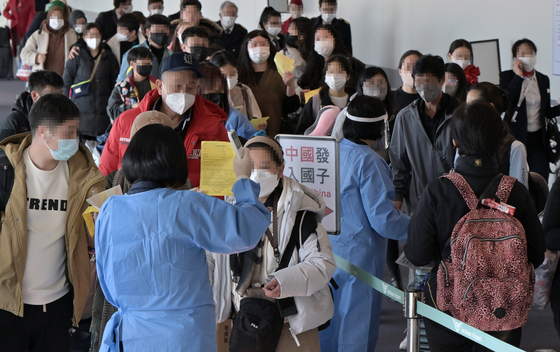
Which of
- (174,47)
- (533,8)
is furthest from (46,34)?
(533,8)

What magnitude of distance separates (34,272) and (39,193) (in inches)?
13.7

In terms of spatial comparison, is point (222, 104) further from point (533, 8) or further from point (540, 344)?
point (533, 8)

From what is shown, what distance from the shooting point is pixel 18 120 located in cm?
436

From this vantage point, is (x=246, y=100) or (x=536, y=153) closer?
(x=246, y=100)

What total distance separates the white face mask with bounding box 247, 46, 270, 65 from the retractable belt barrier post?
3.39m

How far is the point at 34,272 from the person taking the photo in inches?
116

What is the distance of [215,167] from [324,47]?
→ 16.4ft

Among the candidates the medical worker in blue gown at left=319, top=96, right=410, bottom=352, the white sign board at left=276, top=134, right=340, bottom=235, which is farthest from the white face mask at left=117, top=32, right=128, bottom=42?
the medical worker in blue gown at left=319, top=96, right=410, bottom=352

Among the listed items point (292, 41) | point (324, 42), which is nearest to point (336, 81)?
point (324, 42)

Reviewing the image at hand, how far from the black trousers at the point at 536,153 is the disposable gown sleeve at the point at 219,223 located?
5.76 metres

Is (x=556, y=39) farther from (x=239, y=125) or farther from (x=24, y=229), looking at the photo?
(x=24, y=229)

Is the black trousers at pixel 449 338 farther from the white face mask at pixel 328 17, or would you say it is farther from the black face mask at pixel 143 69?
the white face mask at pixel 328 17

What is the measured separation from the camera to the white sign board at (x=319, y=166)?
3656mm

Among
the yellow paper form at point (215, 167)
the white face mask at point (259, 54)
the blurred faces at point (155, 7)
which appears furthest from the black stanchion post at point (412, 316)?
the blurred faces at point (155, 7)
